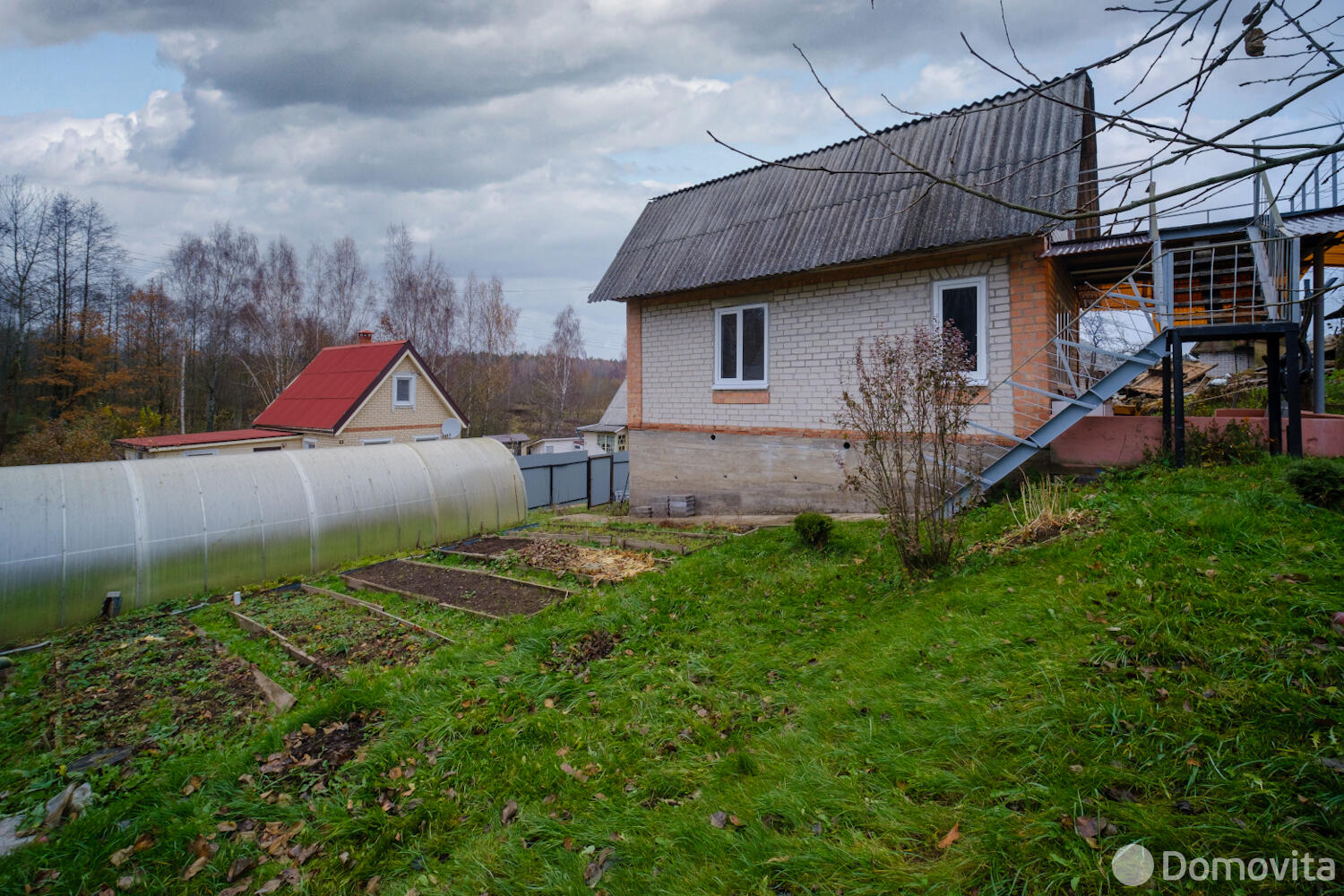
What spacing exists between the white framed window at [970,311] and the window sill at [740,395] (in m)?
3.39

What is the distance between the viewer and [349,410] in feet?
74.7

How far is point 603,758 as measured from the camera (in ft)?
12.6

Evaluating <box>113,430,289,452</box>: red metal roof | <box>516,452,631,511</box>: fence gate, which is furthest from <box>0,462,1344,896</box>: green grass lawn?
<box>113,430,289,452</box>: red metal roof

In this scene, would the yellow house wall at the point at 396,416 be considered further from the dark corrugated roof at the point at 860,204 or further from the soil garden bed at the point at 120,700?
the soil garden bed at the point at 120,700

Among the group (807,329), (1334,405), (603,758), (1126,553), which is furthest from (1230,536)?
(1334,405)

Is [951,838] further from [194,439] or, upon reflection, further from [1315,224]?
[194,439]

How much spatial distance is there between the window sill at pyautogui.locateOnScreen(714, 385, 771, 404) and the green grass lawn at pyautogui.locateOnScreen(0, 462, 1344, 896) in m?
6.44

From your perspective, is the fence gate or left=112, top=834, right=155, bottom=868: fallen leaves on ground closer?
left=112, top=834, right=155, bottom=868: fallen leaves on ground

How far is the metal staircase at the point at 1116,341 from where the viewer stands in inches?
291

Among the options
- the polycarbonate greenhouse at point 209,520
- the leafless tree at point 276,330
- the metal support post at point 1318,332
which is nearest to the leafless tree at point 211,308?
the leafless tree at point 276,330

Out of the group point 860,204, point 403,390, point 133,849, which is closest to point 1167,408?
point 860,204

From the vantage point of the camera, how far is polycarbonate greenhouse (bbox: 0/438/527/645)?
314 inches

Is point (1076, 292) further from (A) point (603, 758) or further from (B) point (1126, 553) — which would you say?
(A) point (603, 758)

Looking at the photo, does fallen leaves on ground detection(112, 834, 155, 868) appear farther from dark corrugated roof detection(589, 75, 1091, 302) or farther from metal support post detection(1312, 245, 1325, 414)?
metal support post detection(1312, 245, 1325, 414)
